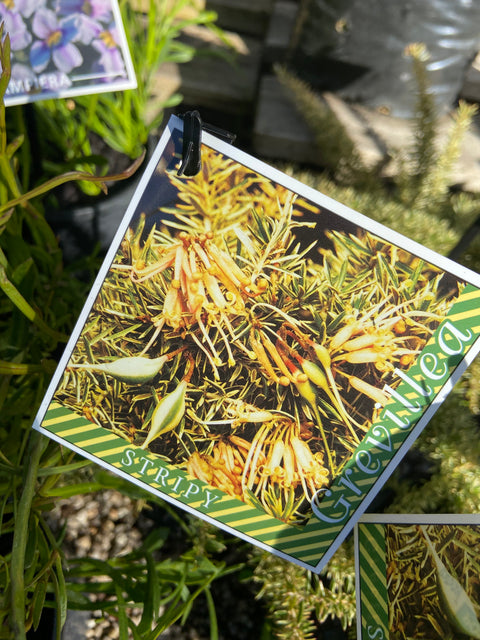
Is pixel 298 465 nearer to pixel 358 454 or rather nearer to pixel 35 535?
pixel 358 454

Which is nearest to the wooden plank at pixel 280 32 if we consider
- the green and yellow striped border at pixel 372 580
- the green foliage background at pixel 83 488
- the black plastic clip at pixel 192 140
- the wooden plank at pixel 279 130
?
the wooden plank at pixel 279 130

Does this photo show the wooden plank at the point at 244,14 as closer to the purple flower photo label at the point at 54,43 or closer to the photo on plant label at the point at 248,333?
the purple flower photo label at the point at 54,43

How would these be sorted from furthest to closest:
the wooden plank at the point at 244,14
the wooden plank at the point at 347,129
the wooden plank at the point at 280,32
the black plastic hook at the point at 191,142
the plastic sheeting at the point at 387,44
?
the wooden plank at the point at 244,14 < the wooden plank at the point at 280,32 < the wooden plank at the point at 347,129 < the plastic sheeting at the point at 387,44 < the black plastic hook at the point at 191,142

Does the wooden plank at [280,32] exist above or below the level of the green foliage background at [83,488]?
above

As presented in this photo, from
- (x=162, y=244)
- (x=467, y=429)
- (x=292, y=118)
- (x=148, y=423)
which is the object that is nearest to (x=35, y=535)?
(x=148, y=423)

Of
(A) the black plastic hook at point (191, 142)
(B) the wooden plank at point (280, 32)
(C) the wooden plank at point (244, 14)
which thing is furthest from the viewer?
(C) the wooden plank at point (244, 14)

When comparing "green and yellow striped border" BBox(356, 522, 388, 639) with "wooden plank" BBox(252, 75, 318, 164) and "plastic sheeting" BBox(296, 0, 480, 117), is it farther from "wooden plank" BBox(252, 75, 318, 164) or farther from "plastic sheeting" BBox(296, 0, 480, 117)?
"wooden plank" BBox(252, 75, 318, 164)

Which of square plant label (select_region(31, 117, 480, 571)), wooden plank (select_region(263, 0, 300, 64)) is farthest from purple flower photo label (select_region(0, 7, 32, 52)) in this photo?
wooden plank (select_region(263, 0, 300, 64))
